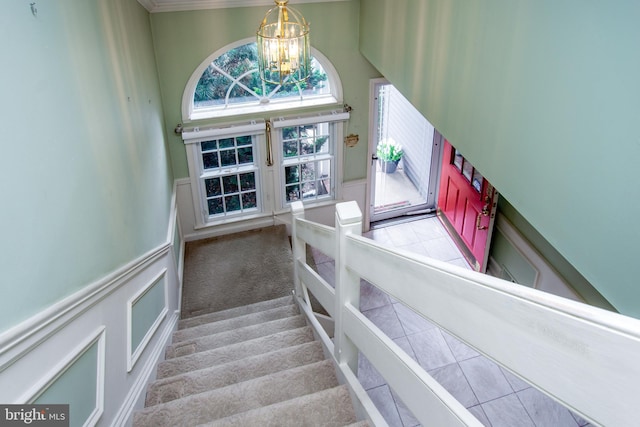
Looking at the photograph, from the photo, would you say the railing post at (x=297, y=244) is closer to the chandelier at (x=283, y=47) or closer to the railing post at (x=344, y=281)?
the chandelier at (x=283, y=47)

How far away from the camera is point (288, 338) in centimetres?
330

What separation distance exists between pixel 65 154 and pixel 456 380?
3.64m

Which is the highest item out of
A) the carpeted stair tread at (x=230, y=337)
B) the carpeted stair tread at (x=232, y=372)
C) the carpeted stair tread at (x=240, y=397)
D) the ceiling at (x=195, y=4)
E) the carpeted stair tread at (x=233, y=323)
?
the ceiling at (x=195, y=4)

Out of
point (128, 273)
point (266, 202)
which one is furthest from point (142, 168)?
point (266, 202)

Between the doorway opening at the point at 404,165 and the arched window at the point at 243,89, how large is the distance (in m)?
0.79

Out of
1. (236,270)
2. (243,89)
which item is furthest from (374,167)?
(236,270)

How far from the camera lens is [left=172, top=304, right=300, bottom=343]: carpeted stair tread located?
3874 mm

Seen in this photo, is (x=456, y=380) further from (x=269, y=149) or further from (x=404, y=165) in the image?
(x=404, y=165)

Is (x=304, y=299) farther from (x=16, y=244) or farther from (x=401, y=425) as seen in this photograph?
(x=16, y=244)

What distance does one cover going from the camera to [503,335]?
110 centimetres

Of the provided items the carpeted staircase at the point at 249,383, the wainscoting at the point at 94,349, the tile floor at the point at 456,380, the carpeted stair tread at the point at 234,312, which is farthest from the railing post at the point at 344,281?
the carpeted stair tread at the point at 234,312

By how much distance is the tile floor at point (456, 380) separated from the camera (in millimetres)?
3910

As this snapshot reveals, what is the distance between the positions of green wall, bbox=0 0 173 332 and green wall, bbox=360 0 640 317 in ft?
6.73

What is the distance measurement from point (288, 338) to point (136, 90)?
2117 millimetres
